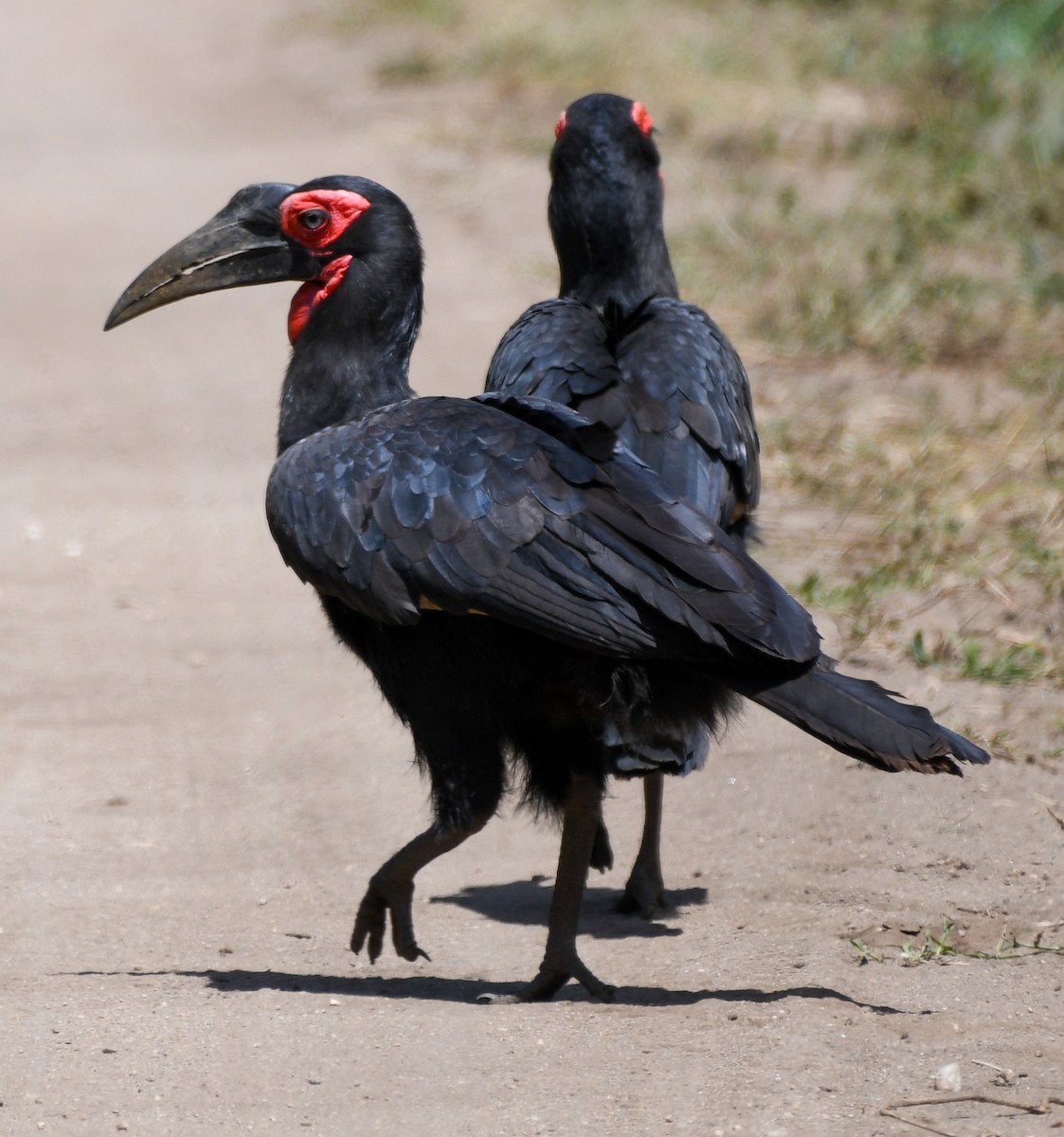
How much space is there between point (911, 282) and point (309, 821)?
5.00 m

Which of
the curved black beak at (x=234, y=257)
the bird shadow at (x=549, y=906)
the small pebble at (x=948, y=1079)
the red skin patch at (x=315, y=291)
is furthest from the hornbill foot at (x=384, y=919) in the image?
the curved black beak at (x=234, y=257)

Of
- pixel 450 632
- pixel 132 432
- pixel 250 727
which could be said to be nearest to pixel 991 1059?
pixel 450 632

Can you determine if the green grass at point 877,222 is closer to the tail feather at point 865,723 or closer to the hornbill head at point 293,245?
the tail feather at point 865,723

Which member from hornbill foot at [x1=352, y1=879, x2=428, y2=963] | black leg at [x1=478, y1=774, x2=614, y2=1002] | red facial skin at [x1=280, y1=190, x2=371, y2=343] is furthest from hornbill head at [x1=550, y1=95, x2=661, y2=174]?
hornbill foot at [x1=352, y1=879, x2=428, y2=963]

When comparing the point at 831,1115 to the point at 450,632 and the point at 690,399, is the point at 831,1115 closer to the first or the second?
the point at 450,632

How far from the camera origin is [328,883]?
432 centimetres

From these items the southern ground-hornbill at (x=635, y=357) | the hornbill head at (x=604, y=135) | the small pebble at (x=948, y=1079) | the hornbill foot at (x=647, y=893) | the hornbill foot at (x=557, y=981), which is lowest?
the small pebble at (x=948, y=1079)

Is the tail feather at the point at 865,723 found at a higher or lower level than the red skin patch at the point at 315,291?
lower

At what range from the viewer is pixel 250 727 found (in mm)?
5117

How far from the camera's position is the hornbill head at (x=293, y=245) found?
13.1 feet

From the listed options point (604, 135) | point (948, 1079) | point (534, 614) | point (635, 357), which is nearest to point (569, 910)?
point (534, 614)

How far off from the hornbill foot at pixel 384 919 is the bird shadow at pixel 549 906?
55 cm

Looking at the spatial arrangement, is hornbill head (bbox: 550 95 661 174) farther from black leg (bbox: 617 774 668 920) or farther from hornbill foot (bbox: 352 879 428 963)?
hornbill foot (bbox: 352 879 428 963)

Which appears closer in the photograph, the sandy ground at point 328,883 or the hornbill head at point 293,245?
the sandy ground at point 328,883
